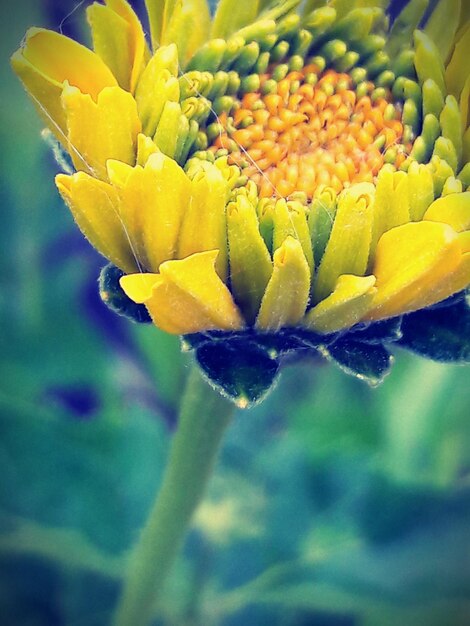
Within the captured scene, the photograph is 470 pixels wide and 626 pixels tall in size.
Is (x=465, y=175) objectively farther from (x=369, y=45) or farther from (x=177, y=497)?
(x=177, y=497)

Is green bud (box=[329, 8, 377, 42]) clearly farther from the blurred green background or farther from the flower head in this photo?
the blurred green background

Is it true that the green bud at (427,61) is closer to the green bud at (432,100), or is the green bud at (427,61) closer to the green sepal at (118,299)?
the green bud at (432,100)

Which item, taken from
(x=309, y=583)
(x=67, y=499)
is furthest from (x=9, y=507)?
(x=309, y=583)

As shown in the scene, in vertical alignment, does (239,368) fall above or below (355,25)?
below

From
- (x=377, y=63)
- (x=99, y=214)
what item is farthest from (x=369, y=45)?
(x=99, y=214)

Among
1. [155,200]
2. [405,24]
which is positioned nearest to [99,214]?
[155,200]

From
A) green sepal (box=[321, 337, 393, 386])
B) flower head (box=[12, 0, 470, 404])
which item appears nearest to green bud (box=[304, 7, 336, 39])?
flower head (box=[12, 0, 470, 404])

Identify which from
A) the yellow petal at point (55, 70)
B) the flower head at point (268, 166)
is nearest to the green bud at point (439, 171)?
the flower head at point (268, 166)
